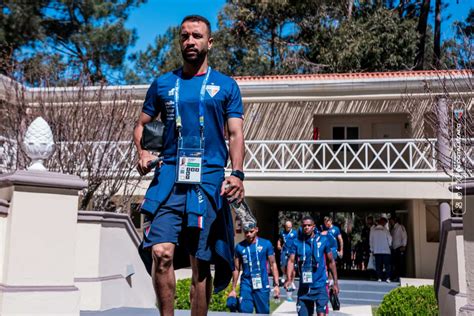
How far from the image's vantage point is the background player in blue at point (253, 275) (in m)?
9.39

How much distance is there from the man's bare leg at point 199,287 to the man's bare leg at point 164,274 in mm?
156

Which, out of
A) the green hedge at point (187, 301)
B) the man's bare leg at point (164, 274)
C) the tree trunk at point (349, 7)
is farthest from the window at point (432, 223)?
the man's bare leg at point (164, 274)

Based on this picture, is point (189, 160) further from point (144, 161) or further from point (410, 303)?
point (410, 303)

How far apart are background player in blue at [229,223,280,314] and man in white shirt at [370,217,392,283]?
901 centimetres

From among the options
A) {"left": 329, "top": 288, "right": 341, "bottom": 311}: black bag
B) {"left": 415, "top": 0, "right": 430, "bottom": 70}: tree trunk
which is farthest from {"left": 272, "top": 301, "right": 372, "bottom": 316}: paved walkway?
{"left": 415, "top": 0, "right": 430, "bottom": 70}: tree trunk

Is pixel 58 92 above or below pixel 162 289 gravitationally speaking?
above

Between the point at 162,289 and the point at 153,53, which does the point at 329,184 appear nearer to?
the point at 162,289

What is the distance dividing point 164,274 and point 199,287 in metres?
0.27

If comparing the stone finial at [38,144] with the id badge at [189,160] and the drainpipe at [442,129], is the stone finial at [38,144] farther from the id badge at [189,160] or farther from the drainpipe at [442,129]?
the drainpipe at [442,129]

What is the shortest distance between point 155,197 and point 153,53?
3616 cm

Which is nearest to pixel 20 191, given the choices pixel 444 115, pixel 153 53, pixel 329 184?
pixel 444 115

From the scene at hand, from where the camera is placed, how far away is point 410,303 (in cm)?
1117

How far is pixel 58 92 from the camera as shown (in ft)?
50.9

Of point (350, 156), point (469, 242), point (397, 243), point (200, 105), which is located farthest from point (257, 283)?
point (350, 156)
